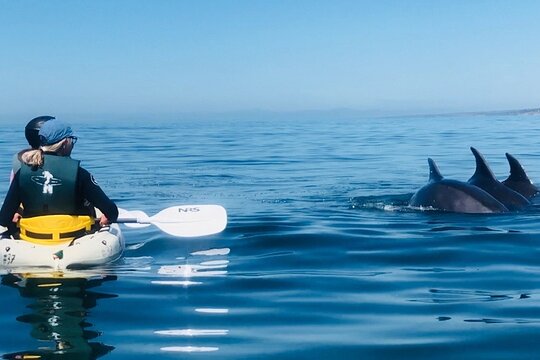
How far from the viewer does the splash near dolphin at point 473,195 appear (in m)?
14.3

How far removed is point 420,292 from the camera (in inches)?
344

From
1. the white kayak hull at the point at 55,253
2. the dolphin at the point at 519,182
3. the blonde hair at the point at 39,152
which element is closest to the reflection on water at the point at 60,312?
the white kayak hull at the point at 55,253

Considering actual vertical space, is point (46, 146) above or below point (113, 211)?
above

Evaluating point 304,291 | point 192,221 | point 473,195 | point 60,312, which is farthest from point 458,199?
point 60,312

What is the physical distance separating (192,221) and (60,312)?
4.09 metres

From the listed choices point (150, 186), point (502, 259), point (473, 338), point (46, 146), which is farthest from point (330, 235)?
point (150, 186)

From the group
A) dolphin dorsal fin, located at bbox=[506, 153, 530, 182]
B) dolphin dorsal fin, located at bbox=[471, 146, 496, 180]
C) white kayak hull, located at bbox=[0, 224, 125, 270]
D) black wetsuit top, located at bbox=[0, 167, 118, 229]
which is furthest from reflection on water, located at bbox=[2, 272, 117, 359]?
dolphin dorsal fin, located at bbox=[506, 153, 530, 182]

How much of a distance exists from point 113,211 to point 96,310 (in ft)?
6.47

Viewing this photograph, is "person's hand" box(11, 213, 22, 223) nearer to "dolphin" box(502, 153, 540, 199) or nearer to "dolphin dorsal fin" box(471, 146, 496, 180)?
"dolphin dorsal fin" box(471, 146, 496, 180)

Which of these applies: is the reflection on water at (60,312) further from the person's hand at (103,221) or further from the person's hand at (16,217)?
the person's hand at (103,221)

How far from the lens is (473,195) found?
1445cm

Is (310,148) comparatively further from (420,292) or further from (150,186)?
(420,292)

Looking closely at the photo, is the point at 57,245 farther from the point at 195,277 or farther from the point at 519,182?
the point at 519,182

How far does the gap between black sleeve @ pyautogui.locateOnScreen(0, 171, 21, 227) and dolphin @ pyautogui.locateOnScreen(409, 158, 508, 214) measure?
25.0 ft
